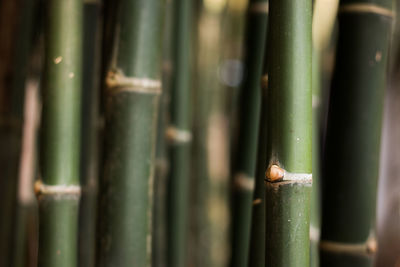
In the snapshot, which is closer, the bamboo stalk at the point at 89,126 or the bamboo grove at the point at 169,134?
the bamboo grove at the point at 169,134

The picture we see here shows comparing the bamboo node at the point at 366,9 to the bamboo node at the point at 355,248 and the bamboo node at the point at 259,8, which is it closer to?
the bamboo node at the point at 259,8

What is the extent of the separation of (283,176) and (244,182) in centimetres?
24

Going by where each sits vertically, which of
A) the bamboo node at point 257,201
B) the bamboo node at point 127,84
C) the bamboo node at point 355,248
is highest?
the bamboo node at point 127,84

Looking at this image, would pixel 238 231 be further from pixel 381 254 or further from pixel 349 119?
pixel 381 254

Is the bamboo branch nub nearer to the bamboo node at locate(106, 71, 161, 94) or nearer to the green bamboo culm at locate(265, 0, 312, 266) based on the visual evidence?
the green bamboo culm at locate(265, 0, 312, 266)

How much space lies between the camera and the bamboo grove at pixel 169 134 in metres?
0.33

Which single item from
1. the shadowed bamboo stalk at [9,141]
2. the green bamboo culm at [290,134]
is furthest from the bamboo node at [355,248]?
the shadowed bamboo stalk at [9,141]

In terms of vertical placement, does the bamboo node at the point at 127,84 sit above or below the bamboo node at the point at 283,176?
above

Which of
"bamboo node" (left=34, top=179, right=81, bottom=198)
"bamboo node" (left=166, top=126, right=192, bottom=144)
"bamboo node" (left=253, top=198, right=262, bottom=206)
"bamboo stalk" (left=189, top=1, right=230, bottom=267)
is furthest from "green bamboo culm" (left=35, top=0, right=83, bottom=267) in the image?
"bamboo stalk" (left=189, top=1, right=230, bottom=267)

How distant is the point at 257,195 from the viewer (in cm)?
40

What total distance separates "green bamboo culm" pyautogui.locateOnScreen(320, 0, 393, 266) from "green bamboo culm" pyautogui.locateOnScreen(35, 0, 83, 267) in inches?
9.7

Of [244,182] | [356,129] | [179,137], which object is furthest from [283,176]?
[179,137]

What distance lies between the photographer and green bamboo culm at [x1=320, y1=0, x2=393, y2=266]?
1.37 feet

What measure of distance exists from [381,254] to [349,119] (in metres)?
0.76
